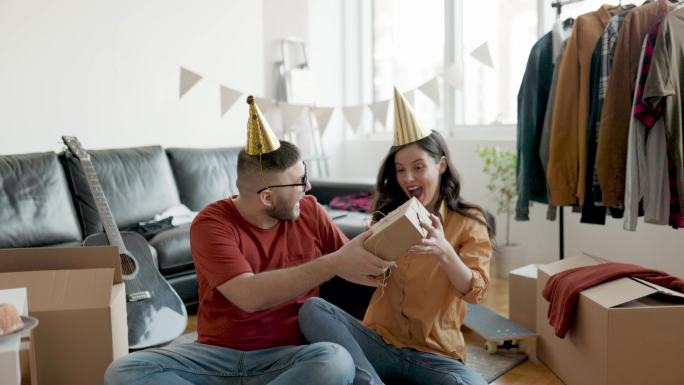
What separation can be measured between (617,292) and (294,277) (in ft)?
3.61

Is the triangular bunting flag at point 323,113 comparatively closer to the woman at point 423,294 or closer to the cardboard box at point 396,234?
the woman at point 423,294

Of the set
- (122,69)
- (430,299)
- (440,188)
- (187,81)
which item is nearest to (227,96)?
(187,81)

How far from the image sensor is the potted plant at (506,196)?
376cm

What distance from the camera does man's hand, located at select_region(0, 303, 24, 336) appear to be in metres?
1.15

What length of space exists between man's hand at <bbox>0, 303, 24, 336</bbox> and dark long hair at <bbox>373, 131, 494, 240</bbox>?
1.03 m

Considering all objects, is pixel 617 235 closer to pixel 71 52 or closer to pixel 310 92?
pixel 310 92

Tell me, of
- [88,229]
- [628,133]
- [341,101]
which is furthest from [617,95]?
[341,101]

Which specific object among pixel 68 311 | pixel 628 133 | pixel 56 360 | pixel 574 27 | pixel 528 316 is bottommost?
pixel 528 316

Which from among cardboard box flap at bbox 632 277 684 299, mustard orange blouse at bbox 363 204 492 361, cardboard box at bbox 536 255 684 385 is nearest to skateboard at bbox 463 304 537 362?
cardboard box at bbox 536 255 684 385

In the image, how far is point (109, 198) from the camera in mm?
3102

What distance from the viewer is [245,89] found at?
463 centimetres

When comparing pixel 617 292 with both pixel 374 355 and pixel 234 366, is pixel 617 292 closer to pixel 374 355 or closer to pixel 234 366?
pixel 374 355

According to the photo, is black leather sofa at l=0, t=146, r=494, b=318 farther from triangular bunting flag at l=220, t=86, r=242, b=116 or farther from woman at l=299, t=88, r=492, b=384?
woman at l=299, t=88, r=492, b=384

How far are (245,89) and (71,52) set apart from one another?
1355 millimetres
